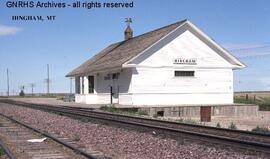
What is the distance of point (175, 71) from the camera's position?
129 ft

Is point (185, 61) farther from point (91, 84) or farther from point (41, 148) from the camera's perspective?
point (41, 148)

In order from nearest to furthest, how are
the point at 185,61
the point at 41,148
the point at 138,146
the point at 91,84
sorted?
the point at 41,148 < the point at 138,146 < the point at 185,61 < the point at 91,84

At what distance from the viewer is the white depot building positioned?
37969 millimetres

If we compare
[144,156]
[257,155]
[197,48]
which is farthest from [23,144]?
[197,48]

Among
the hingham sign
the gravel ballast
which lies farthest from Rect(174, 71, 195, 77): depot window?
the gravel ballast

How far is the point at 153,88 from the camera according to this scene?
126 ft

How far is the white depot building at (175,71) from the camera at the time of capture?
125 feet

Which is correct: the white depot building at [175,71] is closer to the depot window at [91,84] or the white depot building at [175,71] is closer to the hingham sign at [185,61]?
the hingham sign at [185,61]

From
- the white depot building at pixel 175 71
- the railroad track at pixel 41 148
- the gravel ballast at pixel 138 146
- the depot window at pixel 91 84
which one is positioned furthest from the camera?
the depot window at pixel 91 84

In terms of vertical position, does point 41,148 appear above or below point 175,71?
below

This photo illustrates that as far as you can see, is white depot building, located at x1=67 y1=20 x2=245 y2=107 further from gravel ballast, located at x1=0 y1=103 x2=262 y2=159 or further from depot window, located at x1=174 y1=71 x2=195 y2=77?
gravel ballast, located at x1=0 y1=103 x2=262 y2=159

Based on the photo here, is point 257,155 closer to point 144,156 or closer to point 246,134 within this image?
point 144,156

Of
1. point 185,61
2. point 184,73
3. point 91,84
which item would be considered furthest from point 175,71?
point 91,84

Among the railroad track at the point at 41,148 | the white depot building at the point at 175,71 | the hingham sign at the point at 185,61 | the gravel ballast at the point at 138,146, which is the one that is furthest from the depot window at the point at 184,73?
the railroad track at the point at 41,148
